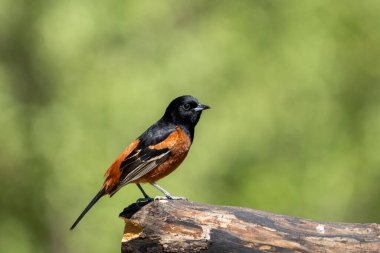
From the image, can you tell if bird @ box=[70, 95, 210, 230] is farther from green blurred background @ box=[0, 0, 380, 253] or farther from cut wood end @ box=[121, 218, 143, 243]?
green blurred background @ box=[0, 0, 380, 253]

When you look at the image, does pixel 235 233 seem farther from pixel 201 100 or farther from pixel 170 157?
pixel 201 100

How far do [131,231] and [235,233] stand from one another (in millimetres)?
985

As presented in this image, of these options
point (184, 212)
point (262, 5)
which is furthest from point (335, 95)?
point (184, 212)

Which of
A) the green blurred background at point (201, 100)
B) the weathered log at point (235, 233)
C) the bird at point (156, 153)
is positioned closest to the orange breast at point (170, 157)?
the bird at point (156, 153)

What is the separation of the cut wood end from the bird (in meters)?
0.97

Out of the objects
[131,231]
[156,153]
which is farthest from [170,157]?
[131,231]

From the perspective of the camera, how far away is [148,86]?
52.2ft

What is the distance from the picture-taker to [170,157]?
8.31 m

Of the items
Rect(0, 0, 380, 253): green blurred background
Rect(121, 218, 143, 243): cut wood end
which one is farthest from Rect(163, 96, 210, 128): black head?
Rect(0, 0, 380, 253): green blurred background

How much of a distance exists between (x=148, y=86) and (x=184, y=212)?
953 centimetres

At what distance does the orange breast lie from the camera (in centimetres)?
827

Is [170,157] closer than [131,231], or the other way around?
[131,231]

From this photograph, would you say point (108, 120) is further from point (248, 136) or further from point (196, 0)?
point (196, 0)

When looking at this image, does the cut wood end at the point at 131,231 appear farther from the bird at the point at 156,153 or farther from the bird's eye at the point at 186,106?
the bird's eye at the point at 186,106
